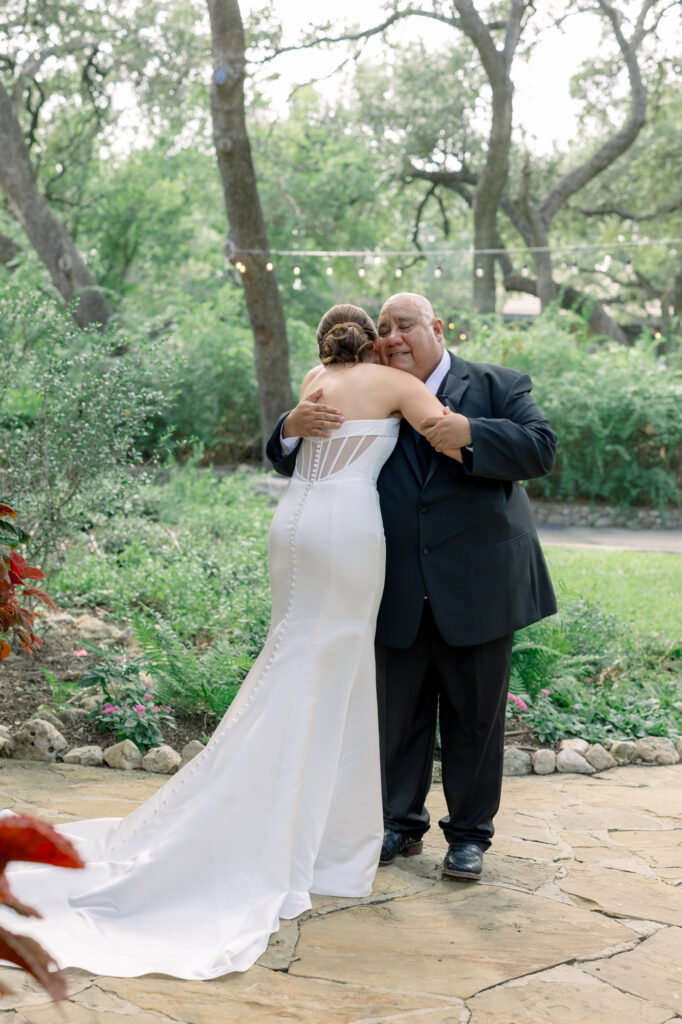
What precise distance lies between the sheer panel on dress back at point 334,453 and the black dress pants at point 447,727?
1.92ft

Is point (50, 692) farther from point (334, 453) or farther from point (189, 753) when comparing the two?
point (334, 453)

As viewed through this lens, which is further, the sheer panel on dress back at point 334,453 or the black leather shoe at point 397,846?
the black leather shoe at point 397,846

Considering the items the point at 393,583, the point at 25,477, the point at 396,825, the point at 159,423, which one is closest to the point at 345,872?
the point at 396,825

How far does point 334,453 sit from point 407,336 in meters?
0.52

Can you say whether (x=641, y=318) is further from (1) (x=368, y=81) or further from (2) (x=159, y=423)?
(2) (x=159, y=423)

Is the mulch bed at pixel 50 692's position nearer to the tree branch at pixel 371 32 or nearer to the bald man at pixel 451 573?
the bald man at pixel 451 573

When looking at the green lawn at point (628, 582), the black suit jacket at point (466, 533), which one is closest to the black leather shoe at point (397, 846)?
the black suit jacket at point (466, 533)

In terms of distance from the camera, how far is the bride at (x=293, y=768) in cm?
308

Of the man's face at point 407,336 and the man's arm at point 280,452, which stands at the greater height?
the man's face at point 407,336

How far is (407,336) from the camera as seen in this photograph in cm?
370

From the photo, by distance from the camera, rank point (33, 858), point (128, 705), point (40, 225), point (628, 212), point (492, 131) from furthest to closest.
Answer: point (628, 212)
point (492, 131)
point (40, 225)
point (128, 705)
point (33, 858)

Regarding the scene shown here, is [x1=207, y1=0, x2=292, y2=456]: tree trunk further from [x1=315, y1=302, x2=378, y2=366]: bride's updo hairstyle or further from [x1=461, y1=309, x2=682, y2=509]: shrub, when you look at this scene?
[x1=315, y1=302, x2=378, y2=366]: bride's updo hairstyle

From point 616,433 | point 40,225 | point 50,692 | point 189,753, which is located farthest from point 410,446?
point 40,225

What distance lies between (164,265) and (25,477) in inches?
830
